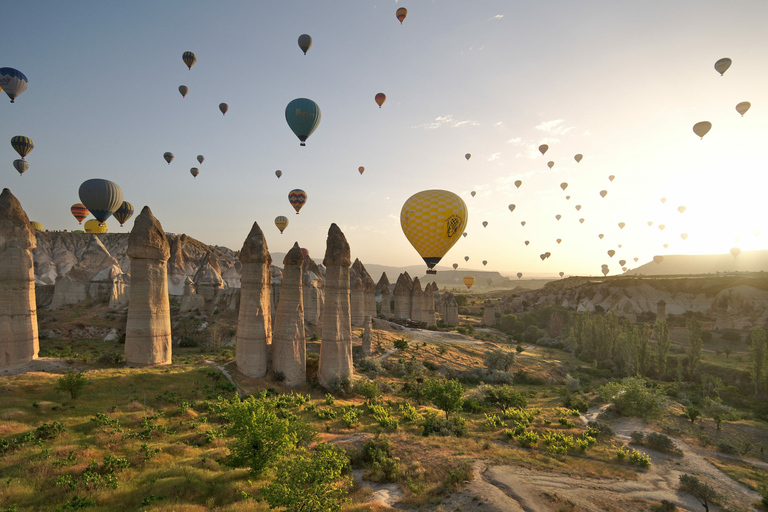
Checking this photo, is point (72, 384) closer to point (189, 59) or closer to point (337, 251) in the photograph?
point (337, 251)

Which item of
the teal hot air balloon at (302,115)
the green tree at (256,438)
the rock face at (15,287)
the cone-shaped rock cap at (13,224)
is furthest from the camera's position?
the teal hot air balloon at (302,115)

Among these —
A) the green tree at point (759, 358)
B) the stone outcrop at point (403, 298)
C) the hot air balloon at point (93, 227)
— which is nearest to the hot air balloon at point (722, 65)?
the green tree at point (759, 358)

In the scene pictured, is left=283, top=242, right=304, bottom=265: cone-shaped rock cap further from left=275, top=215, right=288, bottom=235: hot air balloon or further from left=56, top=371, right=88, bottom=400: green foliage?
left=275, top=215, right=288, bottom=235: hot air balloon

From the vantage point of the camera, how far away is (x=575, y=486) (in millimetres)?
20547

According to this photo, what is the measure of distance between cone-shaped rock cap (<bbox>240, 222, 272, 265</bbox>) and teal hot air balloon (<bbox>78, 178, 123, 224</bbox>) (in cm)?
5200

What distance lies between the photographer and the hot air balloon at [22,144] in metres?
63.5

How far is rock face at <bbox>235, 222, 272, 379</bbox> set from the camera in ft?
104

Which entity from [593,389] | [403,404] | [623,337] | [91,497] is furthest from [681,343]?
[91,497]

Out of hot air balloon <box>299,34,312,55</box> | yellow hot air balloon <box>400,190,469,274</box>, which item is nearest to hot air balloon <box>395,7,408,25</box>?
hot air balloon <box>299,34,312,55</box>

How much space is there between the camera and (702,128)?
5475 centimetres

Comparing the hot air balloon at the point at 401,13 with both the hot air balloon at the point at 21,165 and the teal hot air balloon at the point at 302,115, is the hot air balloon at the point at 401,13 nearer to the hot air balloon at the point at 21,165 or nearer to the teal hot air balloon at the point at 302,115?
the teal hot air balloon at the point at 302,115

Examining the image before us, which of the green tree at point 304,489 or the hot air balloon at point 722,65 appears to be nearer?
the green tree at point 304,489

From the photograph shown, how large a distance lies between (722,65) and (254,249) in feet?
218

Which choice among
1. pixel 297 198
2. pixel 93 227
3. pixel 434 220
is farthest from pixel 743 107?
pixel 93 227
